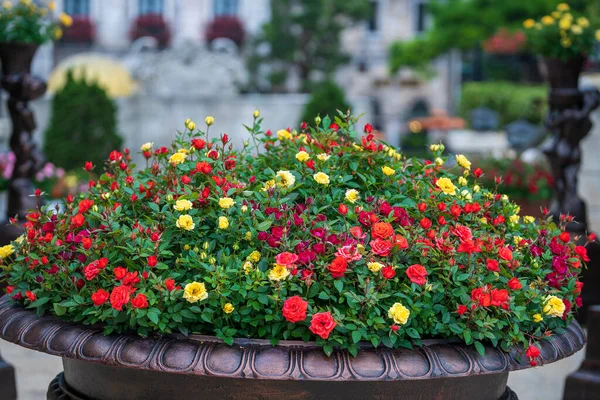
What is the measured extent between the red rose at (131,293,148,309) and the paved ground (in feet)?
8.53

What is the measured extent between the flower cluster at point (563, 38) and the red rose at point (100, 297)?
4.96 m

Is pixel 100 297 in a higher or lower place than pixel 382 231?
lower

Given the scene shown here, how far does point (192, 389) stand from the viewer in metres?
2.28

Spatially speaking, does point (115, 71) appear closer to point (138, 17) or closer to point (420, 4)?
point (138, 17)

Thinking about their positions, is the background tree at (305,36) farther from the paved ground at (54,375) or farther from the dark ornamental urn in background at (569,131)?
the paved ground at (54,375)

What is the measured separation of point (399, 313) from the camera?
224 cm

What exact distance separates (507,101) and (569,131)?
2085 centimetres

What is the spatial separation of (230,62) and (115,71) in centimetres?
255

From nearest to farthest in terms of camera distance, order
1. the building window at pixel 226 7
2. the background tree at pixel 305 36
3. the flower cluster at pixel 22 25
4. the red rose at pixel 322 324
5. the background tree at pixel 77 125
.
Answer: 1. the red rose at pixel 322 324
2. the flower cluster at pixel 22 25
3. the background tree at pixel 77 125
4. the background tree at pixel 305 36
5. the building window at pixel 226 7

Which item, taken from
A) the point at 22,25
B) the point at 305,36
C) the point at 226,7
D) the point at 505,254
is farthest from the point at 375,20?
the point at 505,254

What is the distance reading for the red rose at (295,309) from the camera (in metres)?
2.21

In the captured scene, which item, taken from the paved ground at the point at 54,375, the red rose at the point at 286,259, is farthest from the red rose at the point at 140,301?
the paved ground at the point at 54,375

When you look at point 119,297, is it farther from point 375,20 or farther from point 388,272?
point 375,20

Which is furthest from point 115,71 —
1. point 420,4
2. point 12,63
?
point 420,4
